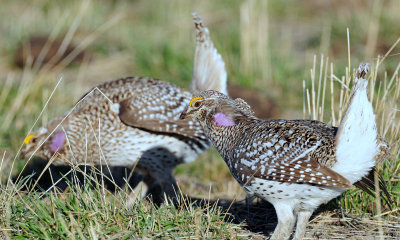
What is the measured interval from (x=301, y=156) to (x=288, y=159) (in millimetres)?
91

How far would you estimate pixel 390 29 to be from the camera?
9414 millimetres

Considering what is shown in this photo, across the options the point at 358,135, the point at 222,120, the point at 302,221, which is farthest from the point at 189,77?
the point at 358,135

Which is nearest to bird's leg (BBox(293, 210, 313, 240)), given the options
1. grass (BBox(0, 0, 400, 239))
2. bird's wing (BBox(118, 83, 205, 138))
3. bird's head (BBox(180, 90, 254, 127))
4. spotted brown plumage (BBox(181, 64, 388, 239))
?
spotted brown plumage (BBox(181, 64, 388, 239))

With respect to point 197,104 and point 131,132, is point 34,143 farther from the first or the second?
point 197,104

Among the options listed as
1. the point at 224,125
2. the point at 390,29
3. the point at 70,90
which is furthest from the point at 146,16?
the point at 224,125

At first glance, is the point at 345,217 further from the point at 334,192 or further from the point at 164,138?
the point at 164,138

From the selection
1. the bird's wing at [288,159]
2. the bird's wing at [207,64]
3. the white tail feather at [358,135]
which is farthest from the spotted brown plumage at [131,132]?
the white tail feather at [358,135]

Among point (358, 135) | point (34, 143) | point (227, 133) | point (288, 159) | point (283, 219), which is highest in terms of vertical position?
point (358, 135)

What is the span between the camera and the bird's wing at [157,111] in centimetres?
527

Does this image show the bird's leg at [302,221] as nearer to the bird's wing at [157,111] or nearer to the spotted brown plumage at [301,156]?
the spotted brown plumage at [301,156]

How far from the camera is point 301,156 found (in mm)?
3801

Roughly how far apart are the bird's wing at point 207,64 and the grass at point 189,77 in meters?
1.02

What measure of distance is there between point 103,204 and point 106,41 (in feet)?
23.3

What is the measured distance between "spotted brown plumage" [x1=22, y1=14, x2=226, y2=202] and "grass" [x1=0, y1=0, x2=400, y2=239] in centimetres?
42
